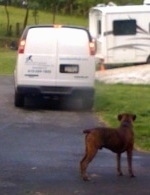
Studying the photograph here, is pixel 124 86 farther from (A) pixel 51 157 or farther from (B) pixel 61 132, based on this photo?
(A) pixel 51 157

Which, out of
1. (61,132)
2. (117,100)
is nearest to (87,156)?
(61,132)

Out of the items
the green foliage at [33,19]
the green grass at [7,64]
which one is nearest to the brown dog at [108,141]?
the green grass at [7,64]

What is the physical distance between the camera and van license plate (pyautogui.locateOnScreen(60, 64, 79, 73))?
1967 cm

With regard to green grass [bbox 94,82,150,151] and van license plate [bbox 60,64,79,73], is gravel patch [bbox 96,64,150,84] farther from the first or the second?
van license plate [bbox 60,64,79,73]

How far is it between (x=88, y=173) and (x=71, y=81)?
8472 mm

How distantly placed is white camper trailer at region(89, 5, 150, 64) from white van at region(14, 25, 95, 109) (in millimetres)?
15206

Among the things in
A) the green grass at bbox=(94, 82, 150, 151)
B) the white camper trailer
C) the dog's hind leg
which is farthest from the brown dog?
the white camper trailer

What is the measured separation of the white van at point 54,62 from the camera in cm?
1950

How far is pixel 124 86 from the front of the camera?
2647cm

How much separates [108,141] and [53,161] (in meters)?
1.64

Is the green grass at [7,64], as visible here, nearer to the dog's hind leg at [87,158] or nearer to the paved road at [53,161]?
the paved road at [53,161]

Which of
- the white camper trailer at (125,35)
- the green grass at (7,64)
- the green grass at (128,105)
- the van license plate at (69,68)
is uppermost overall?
the van license plate at (69,68)

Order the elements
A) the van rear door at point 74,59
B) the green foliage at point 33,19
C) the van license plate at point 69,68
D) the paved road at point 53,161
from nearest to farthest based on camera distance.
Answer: the paved road at point 53,161 → the van rear door at point 74,59 → the van license plate at point 69,68 → the green foliage at point 33,19

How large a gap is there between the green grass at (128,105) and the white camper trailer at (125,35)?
29.2 feet
